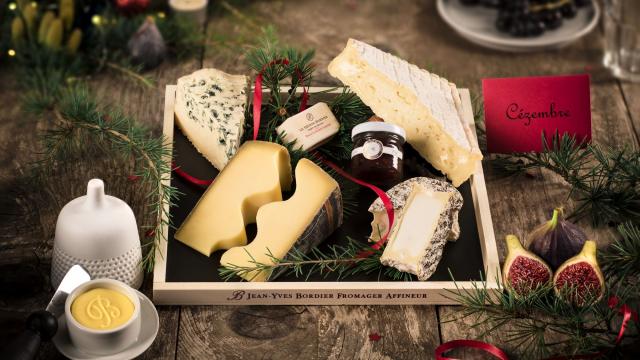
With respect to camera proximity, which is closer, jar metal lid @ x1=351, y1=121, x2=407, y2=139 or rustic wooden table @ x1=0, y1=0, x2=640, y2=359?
rustic wooden table @ x1=0, y1=0, x2=640, y2=359

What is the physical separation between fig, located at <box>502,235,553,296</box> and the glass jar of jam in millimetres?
320

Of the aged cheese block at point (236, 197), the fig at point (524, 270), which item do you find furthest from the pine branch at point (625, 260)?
the aged cheese block at point (236, 197)

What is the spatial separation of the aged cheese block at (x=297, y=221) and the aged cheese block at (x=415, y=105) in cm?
26

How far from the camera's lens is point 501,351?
171cm

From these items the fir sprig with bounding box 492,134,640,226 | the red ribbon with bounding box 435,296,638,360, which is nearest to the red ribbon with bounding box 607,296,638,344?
the red ribbon with bounding box 435,296,638,360

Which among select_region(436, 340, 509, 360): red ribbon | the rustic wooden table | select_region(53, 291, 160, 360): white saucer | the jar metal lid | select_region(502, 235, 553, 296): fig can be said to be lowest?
the rustic wooden table

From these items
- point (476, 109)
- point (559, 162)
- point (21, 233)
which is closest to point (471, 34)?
point (476, 109)

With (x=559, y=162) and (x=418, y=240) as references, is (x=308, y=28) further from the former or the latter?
(x=418, y=240)

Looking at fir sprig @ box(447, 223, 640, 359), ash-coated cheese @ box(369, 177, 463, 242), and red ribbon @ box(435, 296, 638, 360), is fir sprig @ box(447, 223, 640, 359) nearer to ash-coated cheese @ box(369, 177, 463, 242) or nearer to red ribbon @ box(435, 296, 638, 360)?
red ribbon @ box(435, 296, 638, 360)

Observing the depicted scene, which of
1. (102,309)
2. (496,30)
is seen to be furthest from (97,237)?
(496,30)

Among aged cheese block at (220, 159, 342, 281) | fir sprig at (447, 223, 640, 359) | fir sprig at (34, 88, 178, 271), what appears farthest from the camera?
fir sprig at (34, 88, 178, 271)

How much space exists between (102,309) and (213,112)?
583 millimetres

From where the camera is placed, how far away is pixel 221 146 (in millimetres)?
2012

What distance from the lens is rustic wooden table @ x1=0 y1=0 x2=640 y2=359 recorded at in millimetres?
1751
